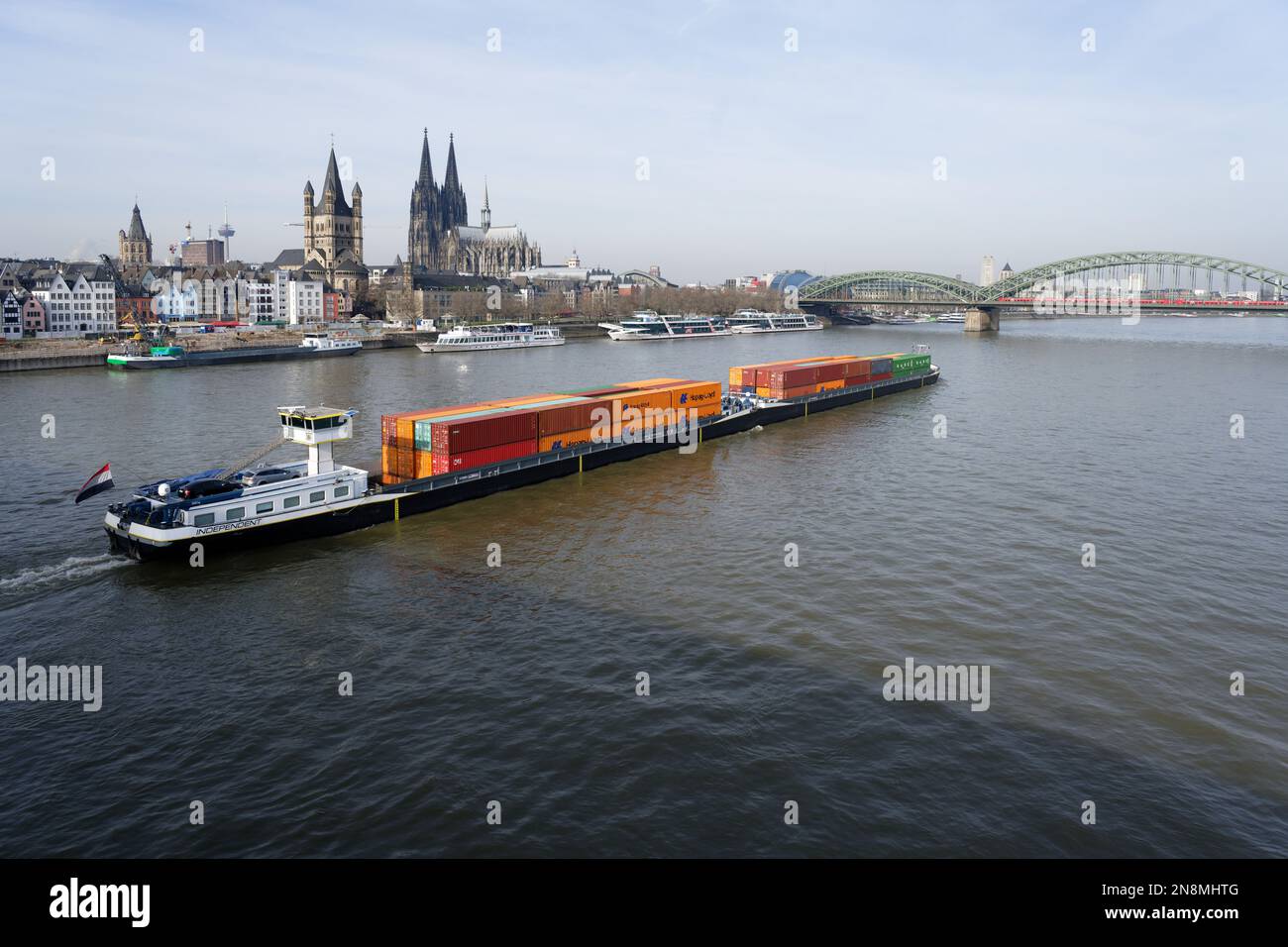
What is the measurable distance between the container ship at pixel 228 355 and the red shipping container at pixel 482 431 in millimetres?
61020

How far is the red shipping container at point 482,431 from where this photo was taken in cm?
3384

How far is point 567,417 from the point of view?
4016 cm

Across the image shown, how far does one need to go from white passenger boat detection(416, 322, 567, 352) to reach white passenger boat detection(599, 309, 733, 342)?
50.5 feet

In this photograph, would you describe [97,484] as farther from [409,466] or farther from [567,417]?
[567,417]

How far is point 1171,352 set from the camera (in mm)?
108562

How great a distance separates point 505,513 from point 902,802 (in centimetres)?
2120

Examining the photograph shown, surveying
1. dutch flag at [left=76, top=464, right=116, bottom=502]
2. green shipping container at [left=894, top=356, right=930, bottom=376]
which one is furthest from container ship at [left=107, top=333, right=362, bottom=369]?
dutch flag at [left=76, top=464, right=116, bottom=502]

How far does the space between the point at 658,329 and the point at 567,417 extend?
10236cm

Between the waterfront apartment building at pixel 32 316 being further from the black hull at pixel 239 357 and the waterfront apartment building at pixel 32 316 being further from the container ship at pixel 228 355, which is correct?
the black hull at pixel 239 357

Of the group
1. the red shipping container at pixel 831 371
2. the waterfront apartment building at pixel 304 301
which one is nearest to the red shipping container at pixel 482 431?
A: the red shipping container at pixel 831 371
